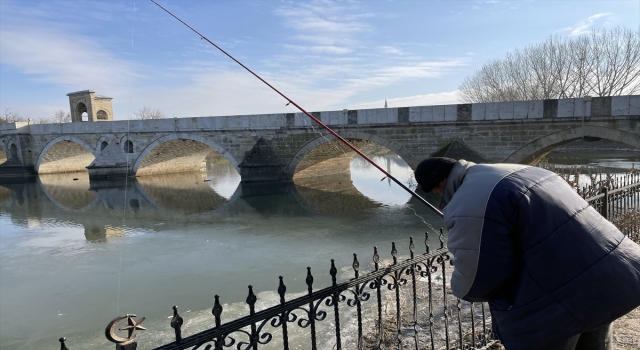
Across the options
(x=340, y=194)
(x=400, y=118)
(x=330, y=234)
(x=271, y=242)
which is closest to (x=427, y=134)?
(x=400, y=118)

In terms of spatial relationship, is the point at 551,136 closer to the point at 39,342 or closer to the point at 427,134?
the point at 427,134

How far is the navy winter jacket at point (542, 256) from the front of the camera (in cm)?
114

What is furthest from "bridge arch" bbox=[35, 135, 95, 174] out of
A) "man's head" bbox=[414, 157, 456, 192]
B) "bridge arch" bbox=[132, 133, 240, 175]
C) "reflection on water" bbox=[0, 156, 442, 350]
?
"man's head" bbox=[414, 157, 456, 192]

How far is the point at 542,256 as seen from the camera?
116cm

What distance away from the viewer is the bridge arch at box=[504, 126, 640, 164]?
9398mm

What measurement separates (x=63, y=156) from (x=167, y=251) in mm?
21275

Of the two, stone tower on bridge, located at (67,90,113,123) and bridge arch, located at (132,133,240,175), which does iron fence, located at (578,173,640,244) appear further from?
stone tower on bridge, located at (67,90,113,123)

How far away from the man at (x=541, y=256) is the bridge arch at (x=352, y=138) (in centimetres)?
1162

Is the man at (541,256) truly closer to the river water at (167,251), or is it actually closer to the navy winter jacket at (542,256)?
the navy winter jacket at (542,256)

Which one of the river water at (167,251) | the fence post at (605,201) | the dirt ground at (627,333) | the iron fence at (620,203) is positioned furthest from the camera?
the river water at (167,251)

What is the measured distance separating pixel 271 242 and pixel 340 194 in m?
6.04

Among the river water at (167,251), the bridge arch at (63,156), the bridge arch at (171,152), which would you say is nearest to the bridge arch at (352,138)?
the river water at (167,251)

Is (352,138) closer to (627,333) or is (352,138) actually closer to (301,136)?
Answer: (301,136)

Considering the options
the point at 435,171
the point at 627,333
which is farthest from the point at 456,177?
the point at 627,333
